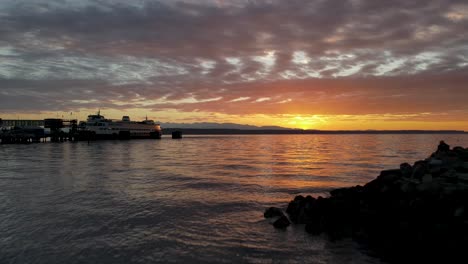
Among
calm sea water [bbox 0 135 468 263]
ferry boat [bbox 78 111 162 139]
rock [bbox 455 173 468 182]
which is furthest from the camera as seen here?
ferry boat [bbox 78 111 162 139]

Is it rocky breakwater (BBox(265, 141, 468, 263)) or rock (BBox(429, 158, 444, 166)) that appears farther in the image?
rock (BBox(429, 158, 444, 166))

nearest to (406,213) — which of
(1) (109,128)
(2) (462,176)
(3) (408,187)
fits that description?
(3) (408,187)

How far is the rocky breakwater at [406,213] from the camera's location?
10.4 m

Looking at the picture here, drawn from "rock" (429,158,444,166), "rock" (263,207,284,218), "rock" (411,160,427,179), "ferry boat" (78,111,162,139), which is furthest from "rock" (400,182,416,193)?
"ferry boat" (78,111,162,139)

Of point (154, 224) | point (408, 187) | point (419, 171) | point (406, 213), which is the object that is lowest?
point (154, 224)

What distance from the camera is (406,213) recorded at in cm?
1248

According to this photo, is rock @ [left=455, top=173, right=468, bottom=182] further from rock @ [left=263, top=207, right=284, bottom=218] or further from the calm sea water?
rock @ [left=263, top=207, right=284, bottom=218]

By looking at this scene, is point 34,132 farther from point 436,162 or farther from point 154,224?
point 436,162

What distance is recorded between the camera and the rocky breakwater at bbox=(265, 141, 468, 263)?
10.4 m

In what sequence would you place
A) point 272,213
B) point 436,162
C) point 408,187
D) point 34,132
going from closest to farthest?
point 408,187 → point 436,162 → point 272,213 → point 34,132

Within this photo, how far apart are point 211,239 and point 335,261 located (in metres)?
4.71

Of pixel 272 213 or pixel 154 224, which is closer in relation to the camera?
pixel 154 224

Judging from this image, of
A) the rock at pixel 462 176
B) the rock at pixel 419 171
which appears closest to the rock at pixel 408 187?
the rock at pixel 419 171

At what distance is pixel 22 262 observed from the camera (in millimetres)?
10703
